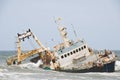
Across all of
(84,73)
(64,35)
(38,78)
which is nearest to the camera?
(38,78)

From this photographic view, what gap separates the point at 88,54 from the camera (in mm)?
54656

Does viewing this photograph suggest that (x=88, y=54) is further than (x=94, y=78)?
Yes

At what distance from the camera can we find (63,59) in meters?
55.0

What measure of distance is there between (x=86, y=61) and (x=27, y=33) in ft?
31.6

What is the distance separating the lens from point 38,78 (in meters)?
44.3

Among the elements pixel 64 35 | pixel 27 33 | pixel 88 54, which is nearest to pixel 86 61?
pixel 88 54

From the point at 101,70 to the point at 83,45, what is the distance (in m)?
3.88

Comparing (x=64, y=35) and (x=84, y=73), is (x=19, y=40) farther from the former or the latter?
(x=84, y=73)

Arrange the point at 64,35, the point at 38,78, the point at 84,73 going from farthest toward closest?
1. the point at 64,35
2. the point at 84,73
3. the point at 38,78

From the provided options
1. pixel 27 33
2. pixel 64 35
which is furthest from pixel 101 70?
pixel 27 33

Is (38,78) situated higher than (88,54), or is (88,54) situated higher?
(88,54)

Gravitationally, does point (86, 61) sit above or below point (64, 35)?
below

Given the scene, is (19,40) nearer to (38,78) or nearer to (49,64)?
(49,64)

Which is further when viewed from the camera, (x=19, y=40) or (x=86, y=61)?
(x=19, y=40)
